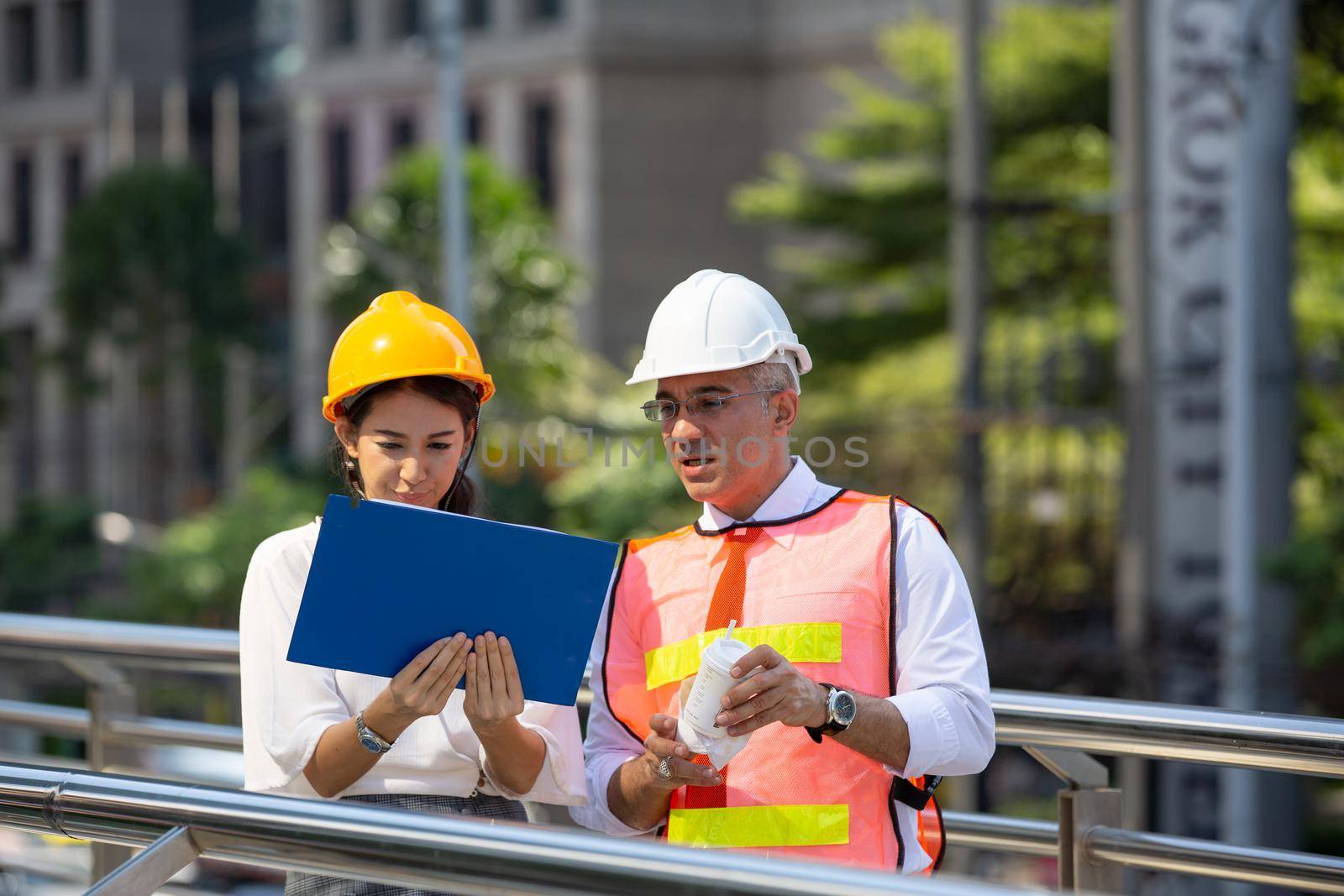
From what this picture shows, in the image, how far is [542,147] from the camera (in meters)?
40.3

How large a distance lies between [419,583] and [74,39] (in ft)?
169

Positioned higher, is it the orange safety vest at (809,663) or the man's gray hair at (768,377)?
the man's gray hair at (768,377)

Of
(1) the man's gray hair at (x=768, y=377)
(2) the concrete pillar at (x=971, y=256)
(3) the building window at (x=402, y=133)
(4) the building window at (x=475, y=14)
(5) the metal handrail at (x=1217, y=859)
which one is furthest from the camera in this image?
(3) the building window at (x=402, y=133)

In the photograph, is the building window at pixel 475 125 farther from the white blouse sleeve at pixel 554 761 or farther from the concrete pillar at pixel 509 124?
the white blouse sleeve at pixel 554 761

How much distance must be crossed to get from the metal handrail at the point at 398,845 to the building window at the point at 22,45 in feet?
168

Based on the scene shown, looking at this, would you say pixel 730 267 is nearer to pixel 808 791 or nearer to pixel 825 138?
pixel 825 138

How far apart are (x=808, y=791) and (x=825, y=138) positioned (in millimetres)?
21916

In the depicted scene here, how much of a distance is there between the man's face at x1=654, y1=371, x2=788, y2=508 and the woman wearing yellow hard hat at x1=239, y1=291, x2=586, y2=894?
0.31 m

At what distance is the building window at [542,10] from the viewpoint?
1586 inches

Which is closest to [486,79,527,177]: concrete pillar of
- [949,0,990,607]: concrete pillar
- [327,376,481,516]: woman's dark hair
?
[949,0,990,607]: concrete pillar

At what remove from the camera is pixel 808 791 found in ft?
7.84

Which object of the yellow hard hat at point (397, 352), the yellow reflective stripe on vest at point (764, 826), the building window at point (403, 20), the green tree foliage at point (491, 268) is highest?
the building window at point (403, 20)

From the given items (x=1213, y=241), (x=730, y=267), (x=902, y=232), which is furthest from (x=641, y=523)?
(x=730, y=267)

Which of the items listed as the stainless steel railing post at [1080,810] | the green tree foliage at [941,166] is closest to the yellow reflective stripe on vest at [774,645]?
the stainless steel railing post at [1080,810]
